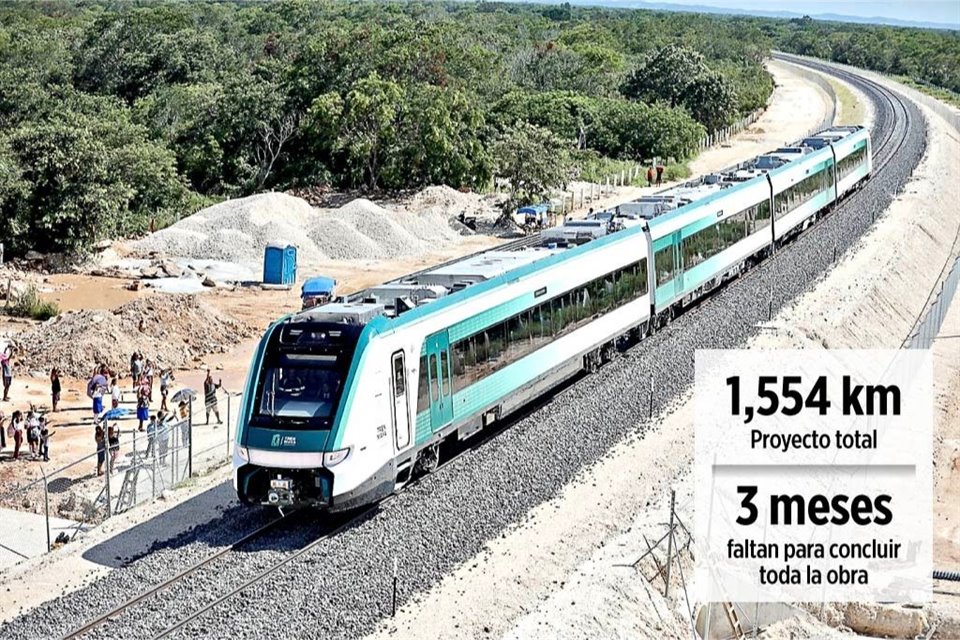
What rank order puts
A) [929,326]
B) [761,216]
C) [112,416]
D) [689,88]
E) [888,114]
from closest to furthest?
1. [112,416]
2. [929,326]
3. [761,216]
4. [689,88]
5. [888,114]

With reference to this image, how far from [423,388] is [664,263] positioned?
1349cm

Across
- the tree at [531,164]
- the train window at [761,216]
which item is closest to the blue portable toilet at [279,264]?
the tree at [531,164]

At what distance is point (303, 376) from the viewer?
778 inches

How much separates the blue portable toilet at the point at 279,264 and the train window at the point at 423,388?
25366 millimetres

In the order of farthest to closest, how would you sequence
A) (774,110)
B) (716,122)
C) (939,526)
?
1. (774,110)
2. (716,122)
3. (939,526)

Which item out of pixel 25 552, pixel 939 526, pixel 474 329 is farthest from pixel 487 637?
pixel 939 526

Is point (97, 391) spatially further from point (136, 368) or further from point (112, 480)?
point (112, 480)

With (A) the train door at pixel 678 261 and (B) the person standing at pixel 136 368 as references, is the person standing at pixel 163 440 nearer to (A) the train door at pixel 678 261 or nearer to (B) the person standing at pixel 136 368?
(B) the person standing at pixel 136 368

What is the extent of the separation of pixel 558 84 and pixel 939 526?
245 ft

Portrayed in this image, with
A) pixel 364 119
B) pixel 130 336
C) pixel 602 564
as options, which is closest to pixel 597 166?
pixel 364 119

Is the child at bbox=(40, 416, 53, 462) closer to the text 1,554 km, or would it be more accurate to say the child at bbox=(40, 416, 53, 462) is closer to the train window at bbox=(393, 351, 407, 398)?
the train window at bbox=(393, 351, 407, 398)

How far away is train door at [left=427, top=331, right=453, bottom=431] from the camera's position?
21.6 m

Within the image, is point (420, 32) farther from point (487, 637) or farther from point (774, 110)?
point (487, 637)

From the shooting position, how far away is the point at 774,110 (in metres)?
115
